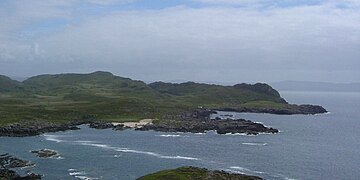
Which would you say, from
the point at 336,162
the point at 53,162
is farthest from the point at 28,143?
the point at 336,162

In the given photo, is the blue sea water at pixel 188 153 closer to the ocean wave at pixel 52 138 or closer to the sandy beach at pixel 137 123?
the ocean wave at pixel 52 138

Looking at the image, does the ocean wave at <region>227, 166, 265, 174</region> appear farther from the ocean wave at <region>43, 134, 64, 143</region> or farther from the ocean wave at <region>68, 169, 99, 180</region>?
the ocean wave at <region>43, 134, 64, 143</region>

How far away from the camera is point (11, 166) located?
10375 cm

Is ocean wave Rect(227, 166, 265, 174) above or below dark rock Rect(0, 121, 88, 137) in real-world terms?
below

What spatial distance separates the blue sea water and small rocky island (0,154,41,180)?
11.4ft

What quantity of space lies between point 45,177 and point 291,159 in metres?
63.0

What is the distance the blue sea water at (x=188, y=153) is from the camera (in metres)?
104

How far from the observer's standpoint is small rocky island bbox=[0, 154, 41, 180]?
9094 centimetres

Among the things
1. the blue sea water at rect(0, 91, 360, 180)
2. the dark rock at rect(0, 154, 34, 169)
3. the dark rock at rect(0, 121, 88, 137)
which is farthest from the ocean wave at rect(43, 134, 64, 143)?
the dark rock at rect(0, 154, 34, 169)

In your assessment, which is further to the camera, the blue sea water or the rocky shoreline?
the rocky shoreline

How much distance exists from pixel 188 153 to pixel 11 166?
47.1 meters

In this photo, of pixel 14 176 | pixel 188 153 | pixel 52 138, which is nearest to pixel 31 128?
pixel 52 138

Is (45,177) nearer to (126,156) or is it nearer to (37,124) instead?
(126,156)

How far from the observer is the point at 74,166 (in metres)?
108
